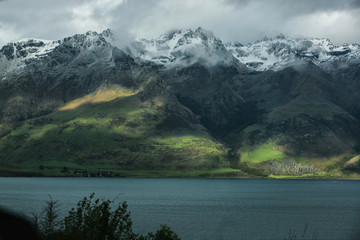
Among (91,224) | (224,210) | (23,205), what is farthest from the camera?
(224,210)

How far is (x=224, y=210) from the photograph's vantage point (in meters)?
198

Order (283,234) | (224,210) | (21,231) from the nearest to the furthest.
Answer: (21,231)
(283,234)
(224,210)

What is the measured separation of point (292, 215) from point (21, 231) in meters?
193

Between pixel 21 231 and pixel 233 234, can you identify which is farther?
pixel 233 234

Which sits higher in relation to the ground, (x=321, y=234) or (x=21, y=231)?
(x=21, y=231)

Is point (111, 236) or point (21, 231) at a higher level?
point (21, 231)

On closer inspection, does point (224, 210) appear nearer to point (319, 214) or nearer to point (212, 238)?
point (319, 214)

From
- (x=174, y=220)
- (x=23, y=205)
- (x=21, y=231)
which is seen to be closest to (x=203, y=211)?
(x=174, y=220)

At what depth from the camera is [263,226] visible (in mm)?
153750

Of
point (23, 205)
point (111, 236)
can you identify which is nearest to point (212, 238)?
point (111, 236)

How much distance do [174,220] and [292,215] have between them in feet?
196

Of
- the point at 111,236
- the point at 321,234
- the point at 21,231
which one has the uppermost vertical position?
the point at 21,231

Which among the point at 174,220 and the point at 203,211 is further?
A: the point at 203,211

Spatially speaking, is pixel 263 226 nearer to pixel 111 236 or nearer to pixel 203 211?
pixel 203 211
